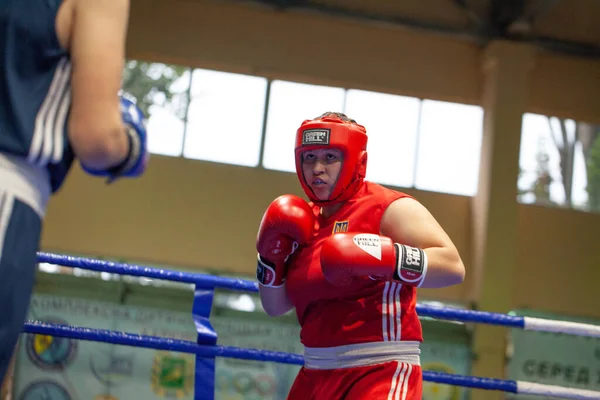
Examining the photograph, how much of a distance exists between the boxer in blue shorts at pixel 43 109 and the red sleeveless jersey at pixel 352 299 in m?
0.99

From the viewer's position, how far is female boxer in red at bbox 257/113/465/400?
6.17ft

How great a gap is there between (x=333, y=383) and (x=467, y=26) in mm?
7166

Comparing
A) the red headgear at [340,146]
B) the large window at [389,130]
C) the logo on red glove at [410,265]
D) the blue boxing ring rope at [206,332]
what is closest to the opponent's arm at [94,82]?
the logo on red glove at [410,265]

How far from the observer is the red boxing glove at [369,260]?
6.00 ft

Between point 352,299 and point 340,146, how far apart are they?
1.46ft

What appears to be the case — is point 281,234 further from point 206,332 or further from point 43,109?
point 43,109

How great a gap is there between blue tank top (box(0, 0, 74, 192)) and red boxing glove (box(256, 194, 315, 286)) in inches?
40.0

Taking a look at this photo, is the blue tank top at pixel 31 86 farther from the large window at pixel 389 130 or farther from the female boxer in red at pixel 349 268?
the large window at pixel 389 130

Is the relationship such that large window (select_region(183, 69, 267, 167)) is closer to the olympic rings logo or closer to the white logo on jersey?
the olympic rings logo

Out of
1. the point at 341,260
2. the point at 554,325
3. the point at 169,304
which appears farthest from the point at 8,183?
the point at 169,304

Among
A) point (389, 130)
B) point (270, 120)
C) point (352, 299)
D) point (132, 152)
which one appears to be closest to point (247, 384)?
point (270, 120)

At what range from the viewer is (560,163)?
28.8 feet

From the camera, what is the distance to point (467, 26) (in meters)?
8.43

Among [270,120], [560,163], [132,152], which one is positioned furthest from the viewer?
[560,163]
